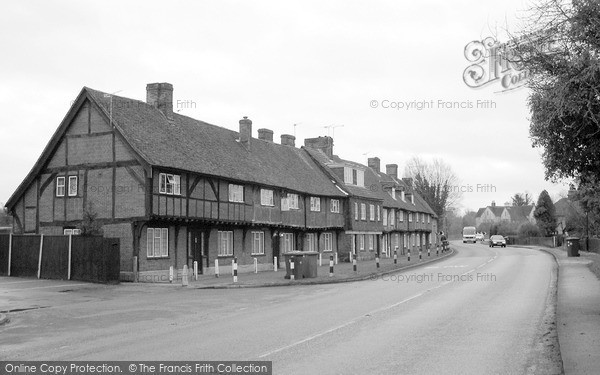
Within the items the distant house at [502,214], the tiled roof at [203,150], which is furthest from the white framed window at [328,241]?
the distant house at [502,214]

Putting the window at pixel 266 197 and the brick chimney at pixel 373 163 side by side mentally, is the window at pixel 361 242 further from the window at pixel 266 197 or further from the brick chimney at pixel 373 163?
the brick chimney at pixel 373 163

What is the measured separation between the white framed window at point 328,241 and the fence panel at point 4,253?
23.9 metres

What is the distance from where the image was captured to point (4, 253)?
98.4ft

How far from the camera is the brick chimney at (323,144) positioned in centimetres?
5575

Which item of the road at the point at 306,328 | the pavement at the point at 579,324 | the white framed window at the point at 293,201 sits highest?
the white framed window at the point at 293,201

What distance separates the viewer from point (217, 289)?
25344 mm

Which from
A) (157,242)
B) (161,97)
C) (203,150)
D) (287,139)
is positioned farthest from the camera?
(287,139)

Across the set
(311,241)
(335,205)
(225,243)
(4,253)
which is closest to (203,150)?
(225,243)

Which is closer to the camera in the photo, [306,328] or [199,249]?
[306,328]

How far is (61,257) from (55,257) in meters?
0.39

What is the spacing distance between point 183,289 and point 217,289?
54.8 inches

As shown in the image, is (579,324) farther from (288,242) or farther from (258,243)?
(288,242)

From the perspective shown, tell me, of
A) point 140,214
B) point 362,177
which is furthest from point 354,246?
point 140,214

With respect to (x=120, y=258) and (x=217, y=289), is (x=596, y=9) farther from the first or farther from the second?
(x=120, y=258)
